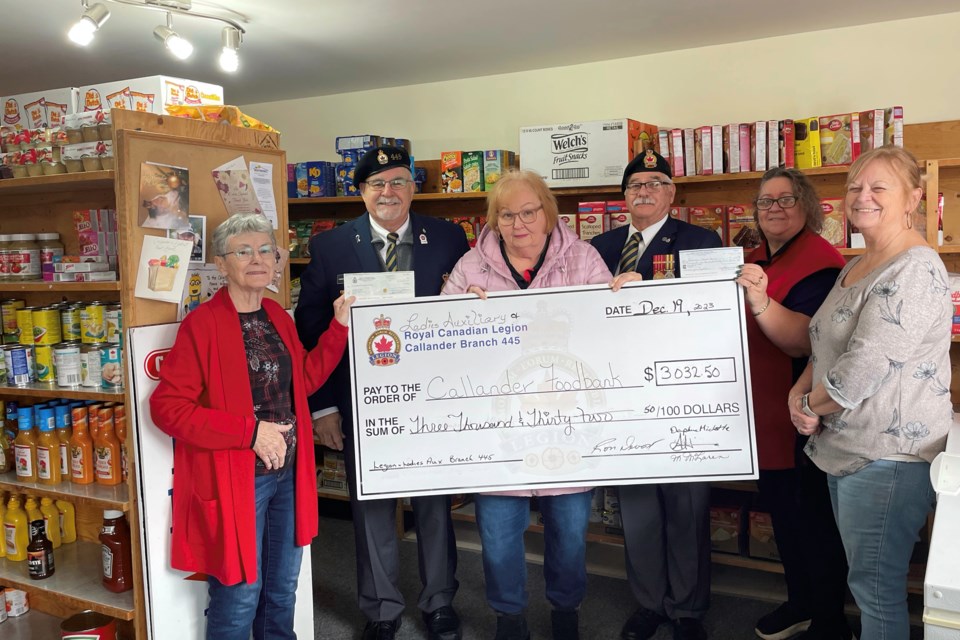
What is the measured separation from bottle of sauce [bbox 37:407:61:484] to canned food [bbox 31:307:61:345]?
0.80ft

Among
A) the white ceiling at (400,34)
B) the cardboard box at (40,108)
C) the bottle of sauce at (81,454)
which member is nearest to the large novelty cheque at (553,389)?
the bottle of sauce at (81,454)

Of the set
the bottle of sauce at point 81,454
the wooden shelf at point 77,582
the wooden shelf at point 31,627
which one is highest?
the bottle of sauce at point 81,454

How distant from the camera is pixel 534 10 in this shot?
362cm

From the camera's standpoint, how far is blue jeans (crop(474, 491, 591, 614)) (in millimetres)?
2633

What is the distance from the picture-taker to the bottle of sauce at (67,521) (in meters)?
3.03

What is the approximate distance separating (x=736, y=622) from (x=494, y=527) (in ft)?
3.97

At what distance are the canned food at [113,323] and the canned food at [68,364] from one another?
0.35ft

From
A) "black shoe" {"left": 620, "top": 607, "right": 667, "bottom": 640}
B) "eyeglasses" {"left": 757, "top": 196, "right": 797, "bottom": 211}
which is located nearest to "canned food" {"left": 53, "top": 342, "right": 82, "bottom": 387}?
"black shoe" {"left": 620, "top": 607, "right": 667, "bottom": 640}

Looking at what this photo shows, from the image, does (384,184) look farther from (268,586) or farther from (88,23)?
(88,23)

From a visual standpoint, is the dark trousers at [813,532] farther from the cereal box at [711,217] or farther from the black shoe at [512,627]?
the cereal box at [711,217]

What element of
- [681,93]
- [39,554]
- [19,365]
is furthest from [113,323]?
[681,93]

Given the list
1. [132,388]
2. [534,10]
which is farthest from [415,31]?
[132,388]

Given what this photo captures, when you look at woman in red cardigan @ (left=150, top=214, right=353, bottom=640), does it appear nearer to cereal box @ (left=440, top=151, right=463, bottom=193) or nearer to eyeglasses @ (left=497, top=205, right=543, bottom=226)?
eyeglasses @ (left=497, top=205, right=543, bottom=226)

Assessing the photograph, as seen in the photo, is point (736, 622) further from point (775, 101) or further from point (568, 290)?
point (775, 101)
